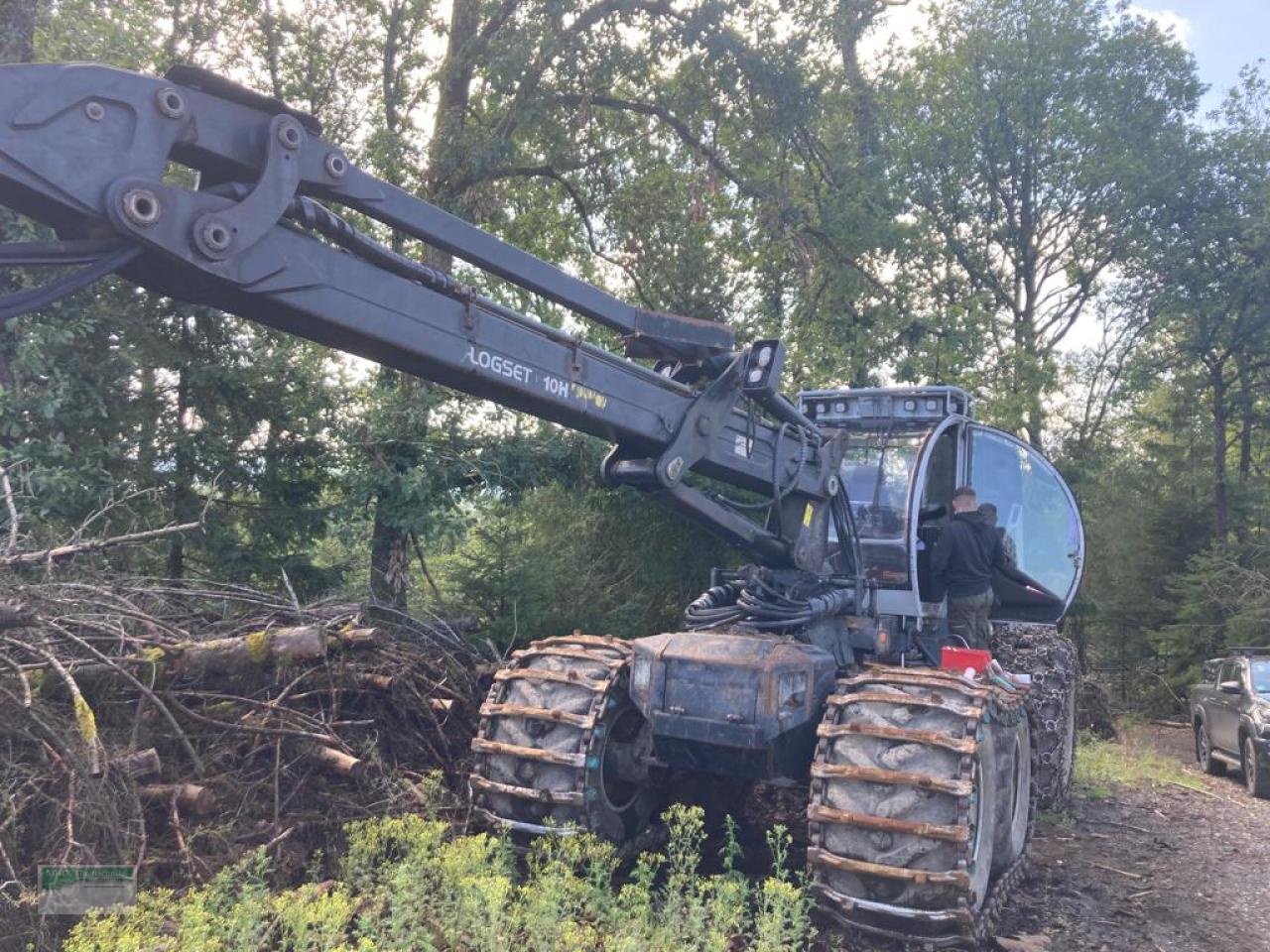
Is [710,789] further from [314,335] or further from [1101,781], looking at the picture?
[1101,781]

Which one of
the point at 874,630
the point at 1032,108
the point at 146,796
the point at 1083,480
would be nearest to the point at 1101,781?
the point at 874,630

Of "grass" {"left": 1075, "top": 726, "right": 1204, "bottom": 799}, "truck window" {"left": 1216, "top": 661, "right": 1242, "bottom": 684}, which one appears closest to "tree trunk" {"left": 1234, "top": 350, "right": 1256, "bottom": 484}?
"truck window" {"left": 1216, "top": 661, "right": 1242, "bottom": 684}

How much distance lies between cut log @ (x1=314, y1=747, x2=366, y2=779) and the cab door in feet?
18.1

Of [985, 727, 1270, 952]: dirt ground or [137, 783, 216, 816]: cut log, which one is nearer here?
[137, 783, 216, 816]: cut log

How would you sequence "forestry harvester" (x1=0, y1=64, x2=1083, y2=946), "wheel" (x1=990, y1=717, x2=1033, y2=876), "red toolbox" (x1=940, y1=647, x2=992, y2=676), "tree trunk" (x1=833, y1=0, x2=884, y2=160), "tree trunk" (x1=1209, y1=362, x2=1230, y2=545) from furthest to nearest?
"tree trunk" (x1=1209, y1=362, x2=1230, y2=545), "tree trunk" (x1=833, y1=0, x2=884, y2=160), "red toolbox" (x1=940, y1=647, x2=992, y2=676), "wheel" (x1=990, y1=717, x2=1033, y2=876), "forestry harvester" (x1=0, y1=64, x2=1083, y2=946)

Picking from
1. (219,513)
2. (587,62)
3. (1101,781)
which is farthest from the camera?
(587,62)

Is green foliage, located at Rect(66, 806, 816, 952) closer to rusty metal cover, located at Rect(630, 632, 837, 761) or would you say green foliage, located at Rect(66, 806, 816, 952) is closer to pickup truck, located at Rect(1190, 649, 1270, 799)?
rusty metal cover, located at Rect(630, 632, 837, 761)

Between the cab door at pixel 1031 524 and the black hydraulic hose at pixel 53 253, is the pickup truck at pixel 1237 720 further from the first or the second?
the black hydraulic hose at pixel 53 253

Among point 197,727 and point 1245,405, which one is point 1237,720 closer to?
point 197,727

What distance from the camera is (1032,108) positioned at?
2270 centimetres

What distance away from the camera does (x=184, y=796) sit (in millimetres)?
5004

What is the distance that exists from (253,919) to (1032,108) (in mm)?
23529

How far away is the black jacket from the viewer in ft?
24.1

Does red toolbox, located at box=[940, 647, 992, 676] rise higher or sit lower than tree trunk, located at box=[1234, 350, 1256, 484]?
lower
